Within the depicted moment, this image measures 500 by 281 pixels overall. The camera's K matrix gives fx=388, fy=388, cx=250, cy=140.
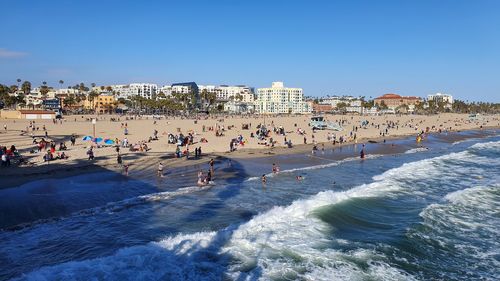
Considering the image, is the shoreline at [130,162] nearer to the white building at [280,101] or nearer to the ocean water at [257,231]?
the ocean water at [257,231]

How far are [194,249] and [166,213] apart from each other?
4.05 metres

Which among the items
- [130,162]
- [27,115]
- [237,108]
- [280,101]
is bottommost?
[130,162]

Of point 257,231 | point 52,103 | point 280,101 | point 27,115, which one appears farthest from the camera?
point 280,101

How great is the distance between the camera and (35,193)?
1842cm

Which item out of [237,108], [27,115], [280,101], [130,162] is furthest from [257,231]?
[280,101]

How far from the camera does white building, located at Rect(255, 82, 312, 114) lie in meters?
180

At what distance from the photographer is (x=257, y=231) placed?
48.2ft

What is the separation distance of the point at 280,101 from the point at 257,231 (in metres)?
176

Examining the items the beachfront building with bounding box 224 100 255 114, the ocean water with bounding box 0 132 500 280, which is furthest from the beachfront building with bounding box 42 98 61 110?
the ocean water with bounding box 0 132 500 280

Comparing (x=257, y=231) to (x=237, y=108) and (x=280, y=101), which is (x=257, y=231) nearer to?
(x=237, y=108)

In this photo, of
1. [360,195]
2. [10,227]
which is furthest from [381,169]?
[10,227]

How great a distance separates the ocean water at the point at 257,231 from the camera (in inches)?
452

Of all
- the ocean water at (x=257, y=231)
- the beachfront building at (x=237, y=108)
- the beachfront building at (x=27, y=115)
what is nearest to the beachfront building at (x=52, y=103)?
the beachfront building at (x=27, y=115)

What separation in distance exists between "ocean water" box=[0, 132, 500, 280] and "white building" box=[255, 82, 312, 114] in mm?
153300
